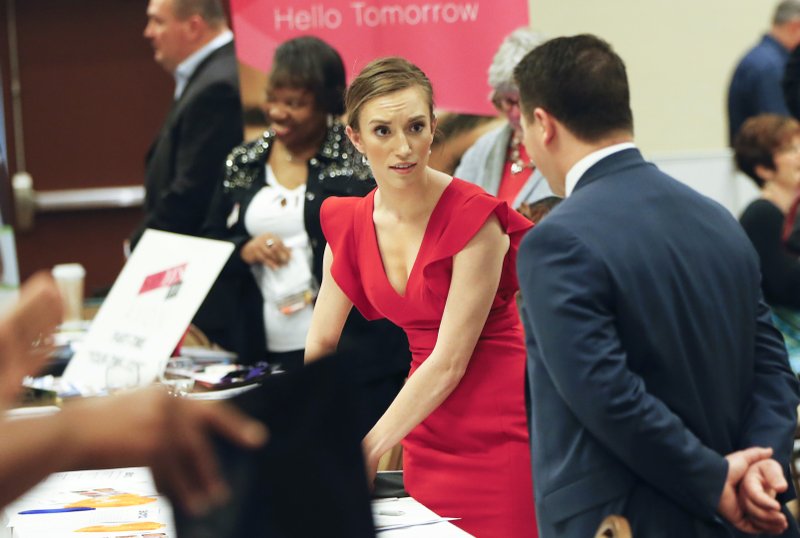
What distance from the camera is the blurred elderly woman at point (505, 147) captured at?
2932 mm

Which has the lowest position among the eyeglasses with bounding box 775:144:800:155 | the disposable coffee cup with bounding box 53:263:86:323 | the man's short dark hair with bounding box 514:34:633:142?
the disposable coffee cup with bounding box 53:263:86:323

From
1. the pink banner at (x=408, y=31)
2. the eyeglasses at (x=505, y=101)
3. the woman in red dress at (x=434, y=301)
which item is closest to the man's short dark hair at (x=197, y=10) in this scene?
the pink banner at (x=408, y=31)

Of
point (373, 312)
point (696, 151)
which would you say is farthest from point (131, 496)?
point (696, 151)

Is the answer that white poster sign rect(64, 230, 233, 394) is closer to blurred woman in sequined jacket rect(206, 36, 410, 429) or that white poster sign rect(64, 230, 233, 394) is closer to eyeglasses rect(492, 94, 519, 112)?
blurred woman in sequined jacket rect(206, 36, 410, 429)

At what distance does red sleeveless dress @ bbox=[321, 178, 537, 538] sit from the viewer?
2.20 m

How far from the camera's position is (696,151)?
7.03 metres

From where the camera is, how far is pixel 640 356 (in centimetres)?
189

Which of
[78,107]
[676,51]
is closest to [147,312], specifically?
[78,107]

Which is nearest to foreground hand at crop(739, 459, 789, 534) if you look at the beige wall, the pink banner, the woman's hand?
the pink banner

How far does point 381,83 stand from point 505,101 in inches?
39.9

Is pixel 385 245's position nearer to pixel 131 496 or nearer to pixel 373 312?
pixel 373 312

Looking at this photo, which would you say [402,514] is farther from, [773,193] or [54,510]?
[773,193]

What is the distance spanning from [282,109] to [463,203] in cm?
106

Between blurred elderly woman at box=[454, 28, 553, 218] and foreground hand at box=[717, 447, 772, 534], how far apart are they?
1.09 metres
